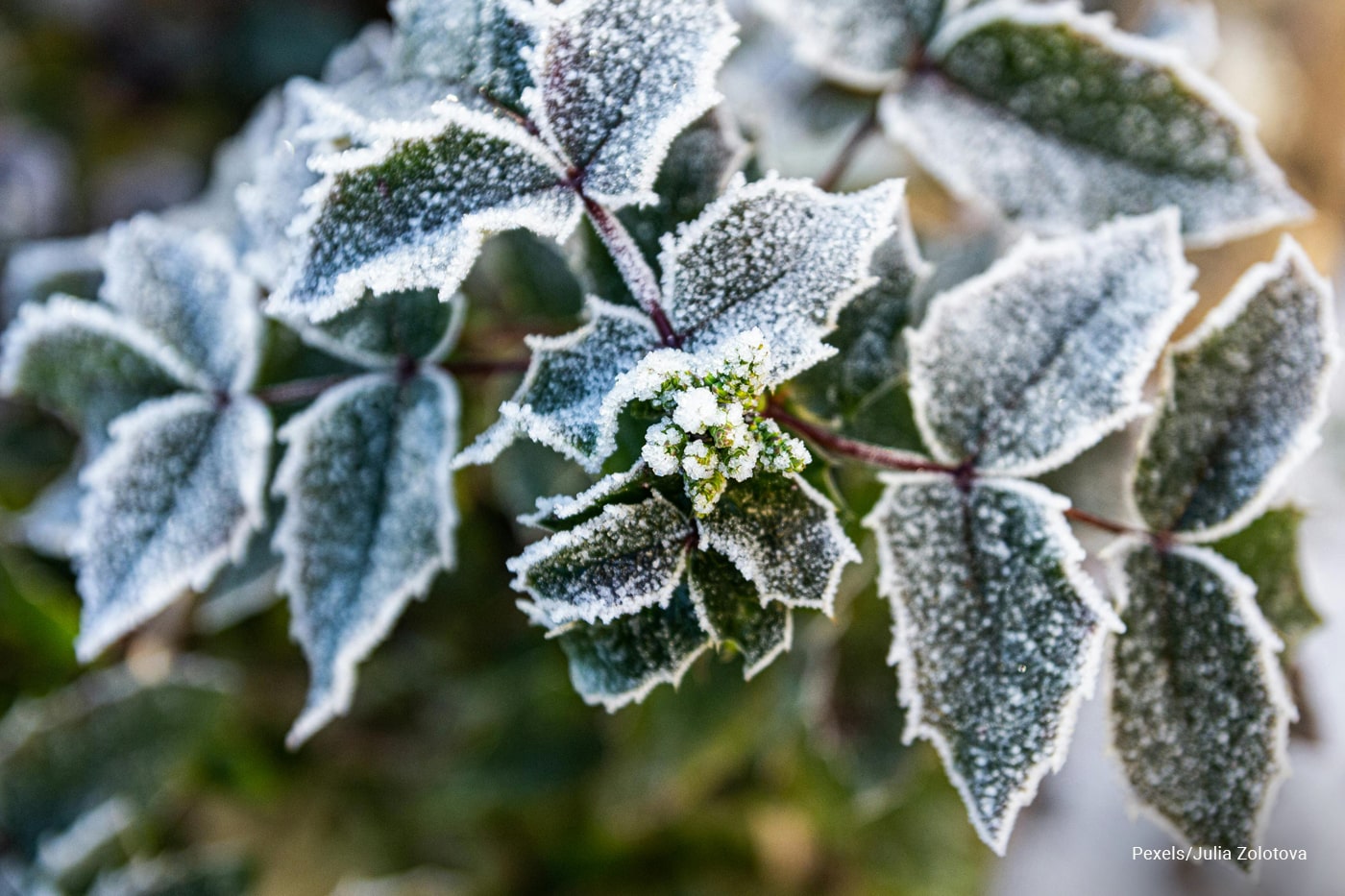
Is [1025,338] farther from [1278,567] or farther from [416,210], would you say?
[416,210]

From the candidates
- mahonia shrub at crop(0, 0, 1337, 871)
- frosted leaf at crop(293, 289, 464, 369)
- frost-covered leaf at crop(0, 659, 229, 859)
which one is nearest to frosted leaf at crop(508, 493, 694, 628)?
mahonia shrub at crop(0, 0, 1337, 871)

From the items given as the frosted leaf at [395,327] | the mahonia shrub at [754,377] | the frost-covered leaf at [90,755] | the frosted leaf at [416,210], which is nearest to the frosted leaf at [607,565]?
the mahonia shrub at [754,377]

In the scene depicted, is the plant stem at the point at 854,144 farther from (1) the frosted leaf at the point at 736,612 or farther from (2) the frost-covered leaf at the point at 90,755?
(2) the frost-covered leaf at the point at 90,755

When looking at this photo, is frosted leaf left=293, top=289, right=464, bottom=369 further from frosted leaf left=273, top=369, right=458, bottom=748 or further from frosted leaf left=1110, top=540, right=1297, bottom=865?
frosted leaf left=1110, top=540, right=1297, bottom=865

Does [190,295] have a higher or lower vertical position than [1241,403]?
higher

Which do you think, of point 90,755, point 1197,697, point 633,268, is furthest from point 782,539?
point 90,755
